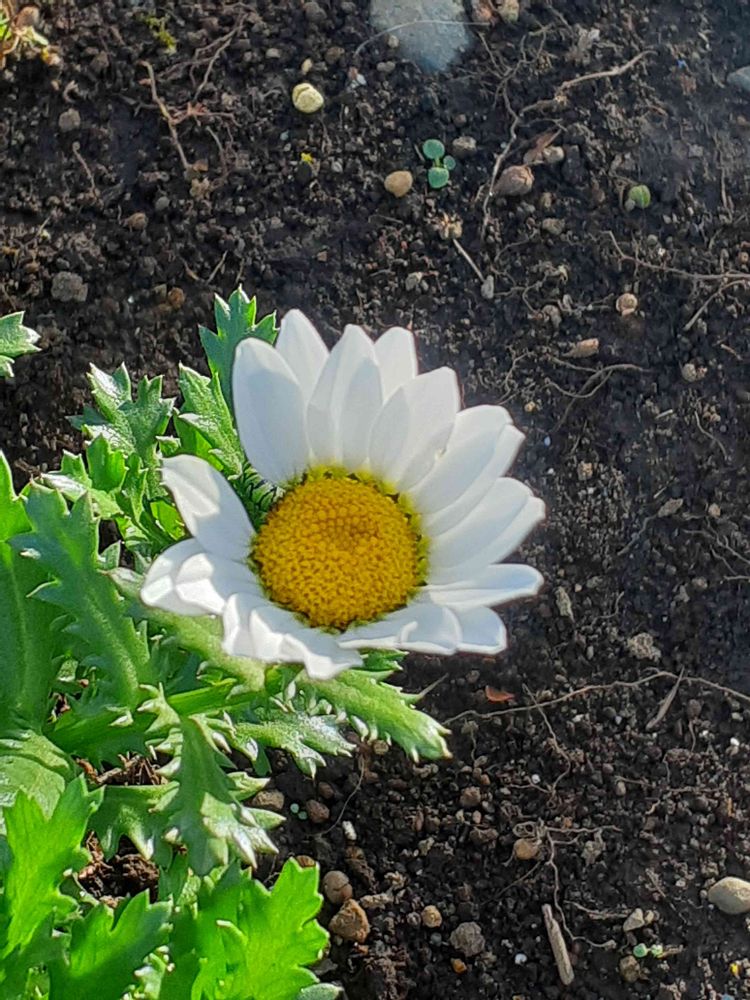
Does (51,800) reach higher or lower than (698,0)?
lower

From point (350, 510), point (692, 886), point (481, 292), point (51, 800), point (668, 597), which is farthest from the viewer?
point (481, 292)

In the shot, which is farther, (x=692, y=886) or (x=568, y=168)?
(x=568, y=168)

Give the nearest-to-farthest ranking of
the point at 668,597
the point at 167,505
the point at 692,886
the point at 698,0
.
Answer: the point at 167,505
the point at 692,886
the point at 668,597
the point at 698,0

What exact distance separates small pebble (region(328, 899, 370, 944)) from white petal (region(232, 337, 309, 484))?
1266 mm

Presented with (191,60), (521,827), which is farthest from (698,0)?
(521,827)

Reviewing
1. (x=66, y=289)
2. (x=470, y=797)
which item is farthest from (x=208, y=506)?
(x=66, y=289)

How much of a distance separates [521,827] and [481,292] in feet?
4.27

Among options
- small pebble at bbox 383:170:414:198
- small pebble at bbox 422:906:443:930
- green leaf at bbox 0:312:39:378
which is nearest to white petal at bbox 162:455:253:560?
green leaf at bbox 0:312:39:378

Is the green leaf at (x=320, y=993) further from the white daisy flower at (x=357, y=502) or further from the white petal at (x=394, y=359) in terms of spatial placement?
the white petal at (x=394, y=359)

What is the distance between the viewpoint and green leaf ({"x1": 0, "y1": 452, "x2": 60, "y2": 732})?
1821 mm

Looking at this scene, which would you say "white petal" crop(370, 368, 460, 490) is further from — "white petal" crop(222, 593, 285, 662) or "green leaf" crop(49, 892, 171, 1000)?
"green leaf" crop(49, 892, 171, 1000)

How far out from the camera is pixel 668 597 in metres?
2.76

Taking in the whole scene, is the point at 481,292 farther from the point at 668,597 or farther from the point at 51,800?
the point at 51,800

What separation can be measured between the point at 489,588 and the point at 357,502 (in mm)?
242
